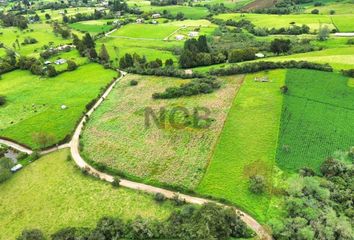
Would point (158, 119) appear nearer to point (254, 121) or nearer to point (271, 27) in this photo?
point (254, 121)

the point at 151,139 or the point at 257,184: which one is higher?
the point at 257,184

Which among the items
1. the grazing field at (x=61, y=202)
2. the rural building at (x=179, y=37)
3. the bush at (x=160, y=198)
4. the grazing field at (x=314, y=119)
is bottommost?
the grazing field at (x=61, y=202)

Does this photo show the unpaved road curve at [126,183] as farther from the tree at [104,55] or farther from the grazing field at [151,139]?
the tree at [104,55]

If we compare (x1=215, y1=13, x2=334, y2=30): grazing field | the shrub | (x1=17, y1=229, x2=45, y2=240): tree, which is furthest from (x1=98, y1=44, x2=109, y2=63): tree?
(x1=17, y1=229, x2=45, y2=240): tree

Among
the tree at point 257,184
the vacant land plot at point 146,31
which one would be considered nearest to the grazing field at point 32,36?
the vacant land plot at point 146,31

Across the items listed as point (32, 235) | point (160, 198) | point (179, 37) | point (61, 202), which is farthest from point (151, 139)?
point (179, 37)

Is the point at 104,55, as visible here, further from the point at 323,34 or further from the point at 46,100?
the point at 323,34
